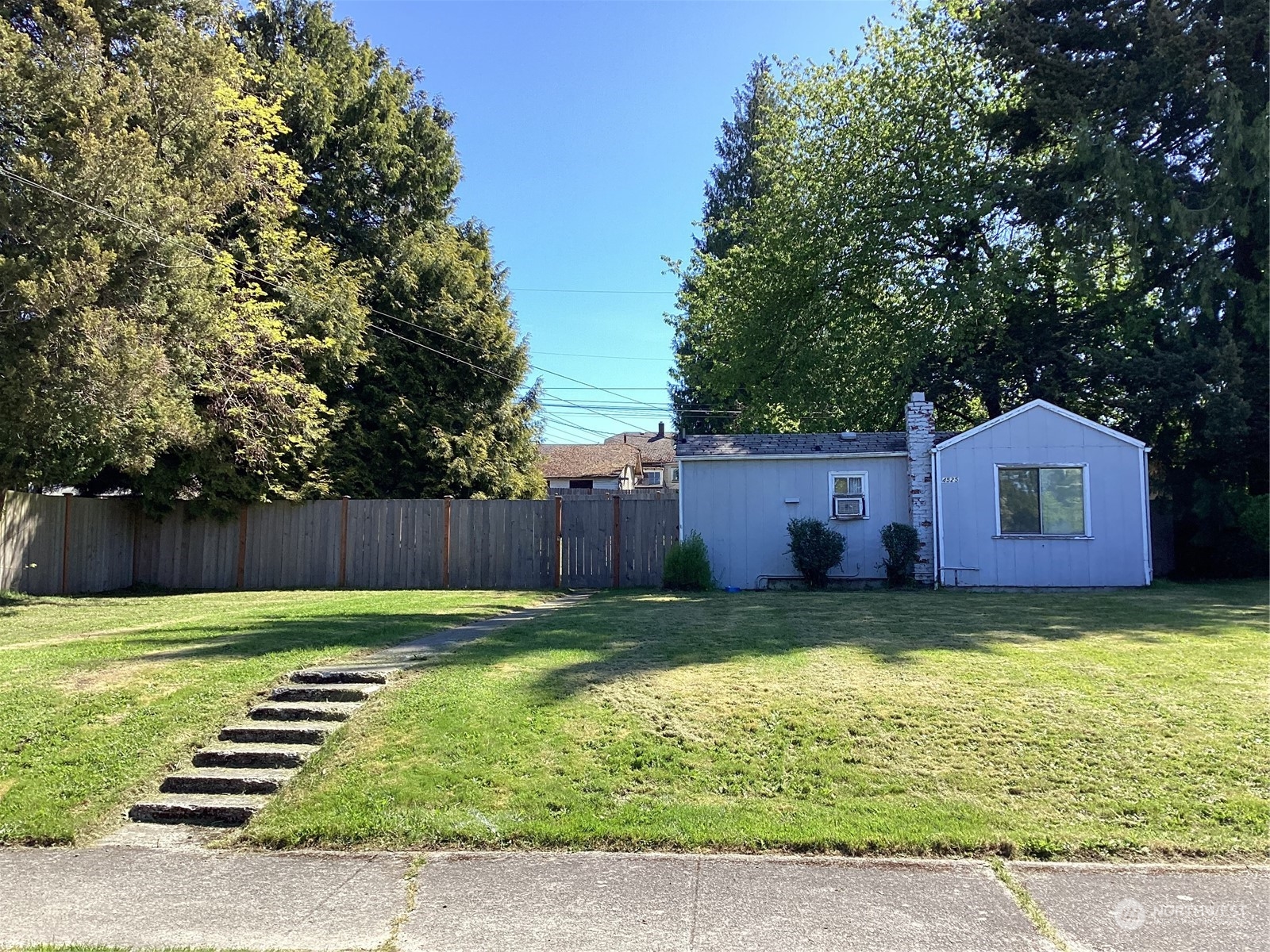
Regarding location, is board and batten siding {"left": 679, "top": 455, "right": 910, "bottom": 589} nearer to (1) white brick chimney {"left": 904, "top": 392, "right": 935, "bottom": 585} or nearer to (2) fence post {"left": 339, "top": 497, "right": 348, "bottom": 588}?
(1) white brick chimney {"left": 904, "top": 392, "right": 935, "bottom": 585}

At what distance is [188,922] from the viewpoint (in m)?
3.83

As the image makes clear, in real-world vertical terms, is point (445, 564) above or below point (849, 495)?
below

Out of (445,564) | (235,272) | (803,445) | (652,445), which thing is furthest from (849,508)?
(652,445)

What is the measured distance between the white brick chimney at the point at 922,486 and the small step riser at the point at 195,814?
13.2 m

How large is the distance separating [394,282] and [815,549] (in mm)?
13282

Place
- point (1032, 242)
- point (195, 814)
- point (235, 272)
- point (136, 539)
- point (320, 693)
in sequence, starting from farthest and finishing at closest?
point (1032, 242)
point (136, 539)
point (235, 272)
point (320, 693)
point (195, 814)

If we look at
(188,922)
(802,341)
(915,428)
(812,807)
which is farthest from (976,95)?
(188,922)

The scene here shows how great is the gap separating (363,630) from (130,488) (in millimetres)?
12495

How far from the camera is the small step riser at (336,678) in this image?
22.9 feet

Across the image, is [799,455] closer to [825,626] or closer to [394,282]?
[825,626]

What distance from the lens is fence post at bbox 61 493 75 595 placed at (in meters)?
16.9

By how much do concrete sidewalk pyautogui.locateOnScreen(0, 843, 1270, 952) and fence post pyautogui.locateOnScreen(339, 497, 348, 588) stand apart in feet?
47.5

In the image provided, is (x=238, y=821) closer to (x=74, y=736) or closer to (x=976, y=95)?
(x=74, y=736)

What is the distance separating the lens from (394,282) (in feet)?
74.5
